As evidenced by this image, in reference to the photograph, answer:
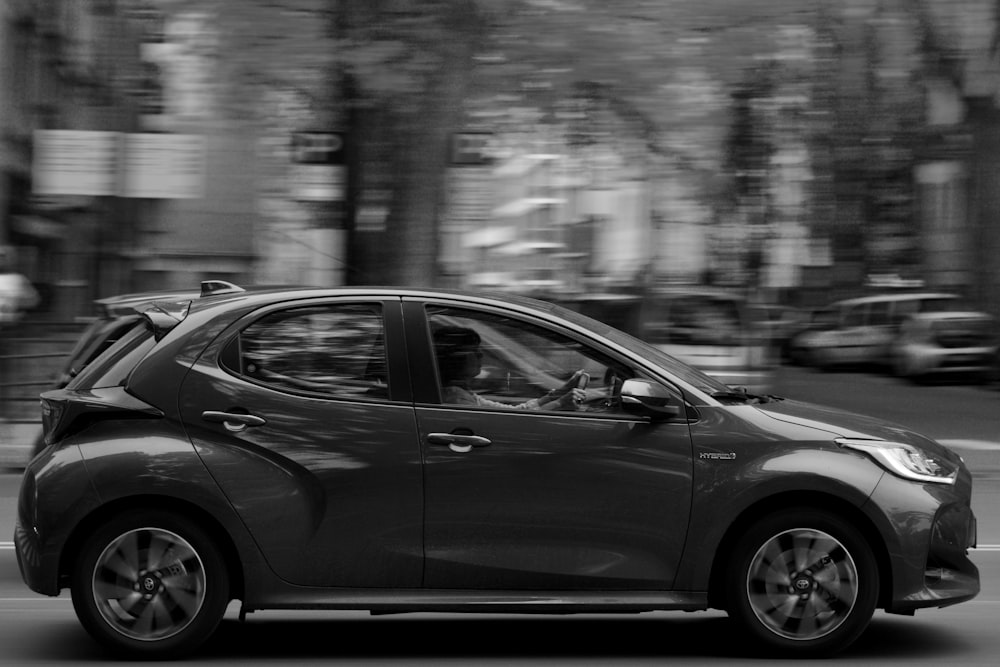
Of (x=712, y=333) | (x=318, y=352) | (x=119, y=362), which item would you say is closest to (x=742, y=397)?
(x=318, y=352)

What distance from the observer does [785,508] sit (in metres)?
5.84

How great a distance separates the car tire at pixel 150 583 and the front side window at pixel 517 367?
1112 millimetres

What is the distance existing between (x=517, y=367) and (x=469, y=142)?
9901mm

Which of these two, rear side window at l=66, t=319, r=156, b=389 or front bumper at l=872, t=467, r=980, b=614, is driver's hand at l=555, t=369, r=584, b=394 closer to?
front bumper at l=872, t=467, r=980, b=614

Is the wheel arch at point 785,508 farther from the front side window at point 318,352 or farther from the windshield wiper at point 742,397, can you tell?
the front side window at point 318,352

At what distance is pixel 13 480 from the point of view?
12164 mm

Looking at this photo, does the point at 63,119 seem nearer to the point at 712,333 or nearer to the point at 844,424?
the point at 712,333

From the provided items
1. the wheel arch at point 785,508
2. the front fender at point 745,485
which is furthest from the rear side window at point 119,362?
the wheel arch at point 785,508

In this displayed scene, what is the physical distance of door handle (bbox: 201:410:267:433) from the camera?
5.76m

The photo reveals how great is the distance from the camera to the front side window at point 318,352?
5.85 metres

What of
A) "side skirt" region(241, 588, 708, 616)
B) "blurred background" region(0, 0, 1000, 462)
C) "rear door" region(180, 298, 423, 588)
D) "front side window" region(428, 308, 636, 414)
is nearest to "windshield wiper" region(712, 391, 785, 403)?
"front side window" region(428, 308, 636, 414)

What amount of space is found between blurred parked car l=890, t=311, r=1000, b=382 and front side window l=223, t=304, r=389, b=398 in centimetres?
1701

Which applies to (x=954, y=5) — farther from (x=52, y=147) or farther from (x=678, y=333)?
(x=52, y=147)

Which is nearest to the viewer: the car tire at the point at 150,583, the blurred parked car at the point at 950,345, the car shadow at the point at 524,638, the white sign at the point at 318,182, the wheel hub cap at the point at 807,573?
the car tire at the point at 150,583
